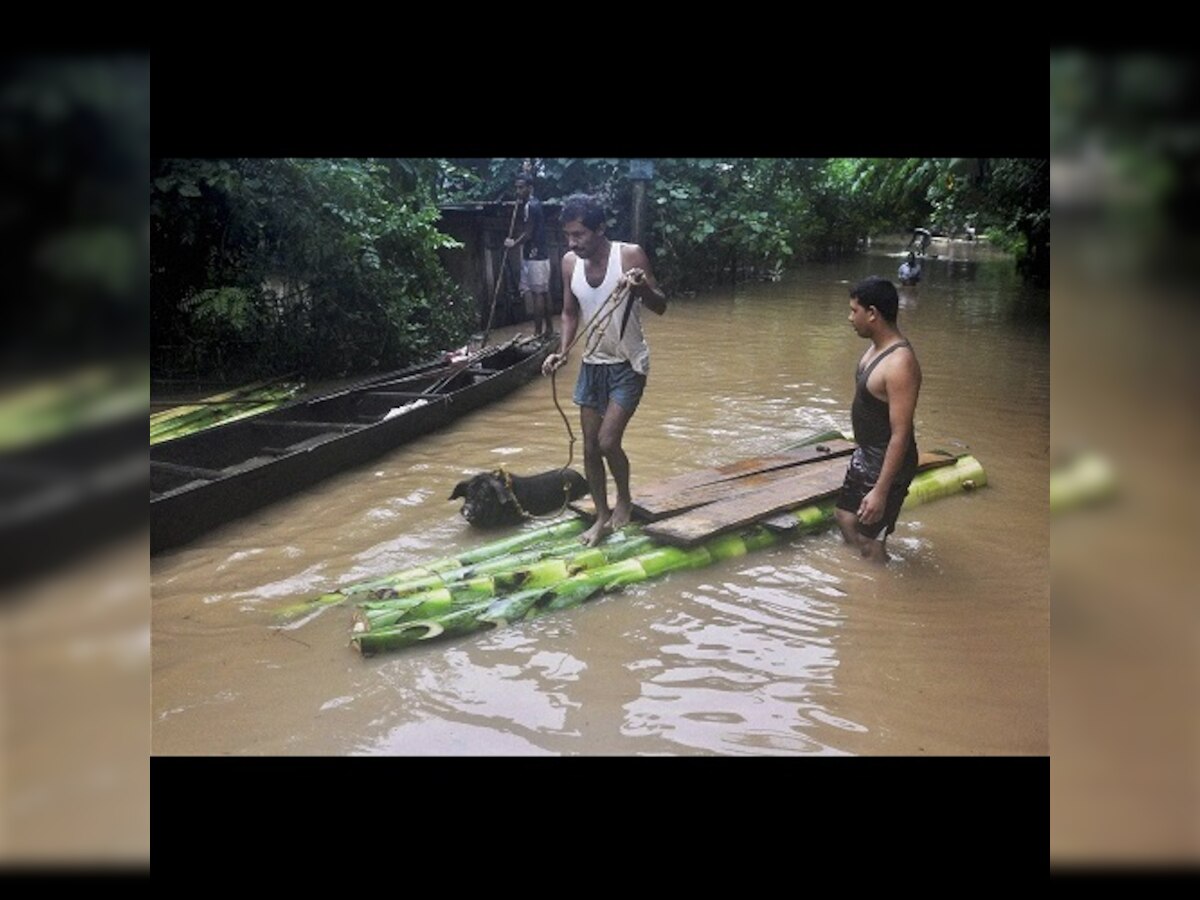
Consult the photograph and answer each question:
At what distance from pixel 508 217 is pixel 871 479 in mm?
1875

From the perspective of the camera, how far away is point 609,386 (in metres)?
3.90

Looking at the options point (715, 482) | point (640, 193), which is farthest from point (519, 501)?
point (640, 193)

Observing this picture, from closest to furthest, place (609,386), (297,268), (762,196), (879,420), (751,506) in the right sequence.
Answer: (879,420) → (609,386) → (751,506) → (762,196) → (297,268)

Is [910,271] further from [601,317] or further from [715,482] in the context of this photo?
[601,317]

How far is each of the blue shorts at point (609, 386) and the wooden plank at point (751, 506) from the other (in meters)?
0.47

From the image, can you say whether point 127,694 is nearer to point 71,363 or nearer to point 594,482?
point 71,363

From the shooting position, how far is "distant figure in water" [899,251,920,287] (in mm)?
4305

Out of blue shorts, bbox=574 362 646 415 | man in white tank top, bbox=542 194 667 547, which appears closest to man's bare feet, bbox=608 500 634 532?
man in white tank top, bbox=542 194 667 547

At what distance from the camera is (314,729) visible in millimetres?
2971

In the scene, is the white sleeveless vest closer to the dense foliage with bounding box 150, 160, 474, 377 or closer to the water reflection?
the water reflection

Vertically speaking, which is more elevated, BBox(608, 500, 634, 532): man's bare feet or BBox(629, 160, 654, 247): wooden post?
BBox(629, 160, 654, 247): wooden post

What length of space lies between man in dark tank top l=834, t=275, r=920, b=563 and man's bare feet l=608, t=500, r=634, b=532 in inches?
33.0

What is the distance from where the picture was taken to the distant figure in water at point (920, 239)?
15.0ft

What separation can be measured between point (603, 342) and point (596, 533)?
2.38 feet
